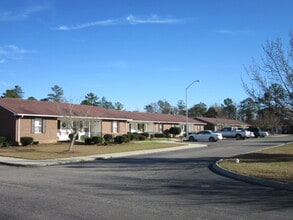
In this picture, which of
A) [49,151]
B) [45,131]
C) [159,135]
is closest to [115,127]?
[45,131]

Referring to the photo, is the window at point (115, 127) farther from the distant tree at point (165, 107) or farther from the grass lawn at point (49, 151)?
the distant tree at point (165, 107)

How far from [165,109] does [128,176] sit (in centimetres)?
12856

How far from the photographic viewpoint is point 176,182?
15.4 meters

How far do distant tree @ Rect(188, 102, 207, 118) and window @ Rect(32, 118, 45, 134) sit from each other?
104 m

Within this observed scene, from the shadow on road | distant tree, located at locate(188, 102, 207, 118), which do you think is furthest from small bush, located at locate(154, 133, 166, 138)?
distant tree, located at locate(188, 102, 207, 118)

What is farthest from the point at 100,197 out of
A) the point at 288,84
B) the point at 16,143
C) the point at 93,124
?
the point at 93,124

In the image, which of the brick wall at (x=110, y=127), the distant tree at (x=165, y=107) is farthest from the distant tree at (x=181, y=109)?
the brick wall at (x=110, y=127)

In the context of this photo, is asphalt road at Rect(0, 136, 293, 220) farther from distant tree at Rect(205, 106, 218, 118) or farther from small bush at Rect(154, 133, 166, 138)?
distant tree at Rect(205, 106, 218, 118)

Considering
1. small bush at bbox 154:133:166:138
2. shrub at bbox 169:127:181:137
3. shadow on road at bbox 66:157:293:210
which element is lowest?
shadow on road at bbox 66:157:293:210

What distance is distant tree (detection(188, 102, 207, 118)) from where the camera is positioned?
465ft

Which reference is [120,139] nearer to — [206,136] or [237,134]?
[206,136]

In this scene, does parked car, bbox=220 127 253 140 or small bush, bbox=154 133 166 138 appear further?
parked car, bbox=220 127 253 140

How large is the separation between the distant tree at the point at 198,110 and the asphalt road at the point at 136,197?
409 feet

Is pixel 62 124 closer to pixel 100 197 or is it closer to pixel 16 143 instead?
pixel 16 143
